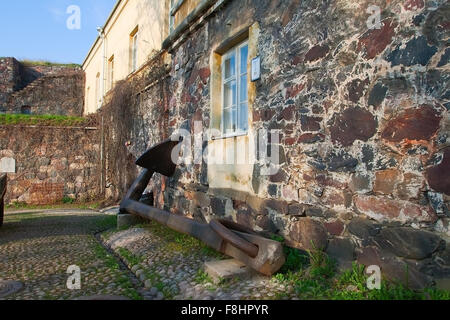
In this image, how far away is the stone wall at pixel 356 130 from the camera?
232 centimetres

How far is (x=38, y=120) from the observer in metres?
10.6

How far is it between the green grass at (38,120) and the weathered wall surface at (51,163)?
16 centimetres

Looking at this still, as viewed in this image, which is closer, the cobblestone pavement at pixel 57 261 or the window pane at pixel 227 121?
the cobblestone pavement at pixel 57 261

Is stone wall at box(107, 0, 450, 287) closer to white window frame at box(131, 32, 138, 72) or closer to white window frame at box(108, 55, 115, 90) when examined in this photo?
white window frame at box(131, 32, 138, 72)

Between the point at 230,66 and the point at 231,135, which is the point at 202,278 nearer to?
the point at 231,135

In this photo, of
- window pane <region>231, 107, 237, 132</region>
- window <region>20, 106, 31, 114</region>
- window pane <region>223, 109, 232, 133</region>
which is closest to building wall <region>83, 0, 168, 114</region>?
window <region>20, 106, 31, 114</region>

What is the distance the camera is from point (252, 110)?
407 centimetres

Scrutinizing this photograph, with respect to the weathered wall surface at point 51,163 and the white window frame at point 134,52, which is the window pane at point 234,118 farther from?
the weathered wall surface at point 51,163

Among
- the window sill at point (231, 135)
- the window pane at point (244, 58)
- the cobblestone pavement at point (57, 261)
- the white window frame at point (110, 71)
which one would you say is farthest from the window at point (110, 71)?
the window pane at point (244, 58)

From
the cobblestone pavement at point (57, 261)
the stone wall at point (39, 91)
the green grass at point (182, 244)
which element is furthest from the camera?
the stone wall at point (39, 91)
